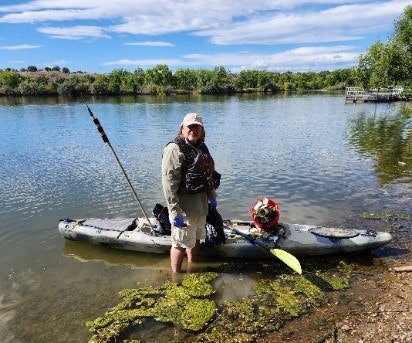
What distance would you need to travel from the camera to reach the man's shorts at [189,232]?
23.4 feet

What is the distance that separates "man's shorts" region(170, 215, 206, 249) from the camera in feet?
23.4

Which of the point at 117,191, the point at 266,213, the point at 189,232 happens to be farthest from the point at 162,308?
the point at 117,191

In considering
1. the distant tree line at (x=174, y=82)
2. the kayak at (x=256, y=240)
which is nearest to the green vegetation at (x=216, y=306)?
the kayak at (x=256, y=240)

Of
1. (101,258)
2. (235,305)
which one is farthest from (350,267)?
(101,258)

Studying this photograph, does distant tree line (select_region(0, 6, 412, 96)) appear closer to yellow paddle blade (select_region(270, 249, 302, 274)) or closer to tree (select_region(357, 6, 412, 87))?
tree (select_region(357, 6, 412, 87))

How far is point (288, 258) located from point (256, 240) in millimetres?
973

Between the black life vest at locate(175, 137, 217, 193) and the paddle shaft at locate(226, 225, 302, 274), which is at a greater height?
the black life vest at locate(175, 137, 217, 193)

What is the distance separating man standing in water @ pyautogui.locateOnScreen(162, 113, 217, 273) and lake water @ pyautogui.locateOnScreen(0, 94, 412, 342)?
5.26 feet

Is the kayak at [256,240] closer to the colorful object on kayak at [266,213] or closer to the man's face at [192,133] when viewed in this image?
the colorful object on kayak at [266,213]

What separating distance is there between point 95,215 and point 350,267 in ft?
24.6

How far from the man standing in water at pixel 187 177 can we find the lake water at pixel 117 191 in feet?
5.26

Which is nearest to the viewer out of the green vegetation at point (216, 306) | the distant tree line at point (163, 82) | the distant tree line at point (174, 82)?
the green vegetation at point (216, 306)

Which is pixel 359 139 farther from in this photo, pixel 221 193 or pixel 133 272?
pixel 133 272

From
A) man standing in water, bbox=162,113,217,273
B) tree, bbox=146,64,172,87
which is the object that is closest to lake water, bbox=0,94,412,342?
man standing in water, bbox=162,113,217,273
